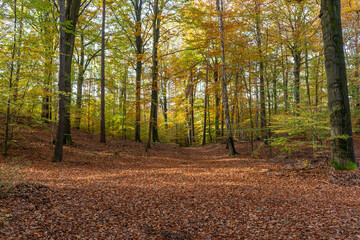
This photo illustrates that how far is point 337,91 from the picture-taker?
650 centimetres

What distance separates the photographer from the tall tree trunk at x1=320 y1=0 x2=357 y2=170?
6.42 metres

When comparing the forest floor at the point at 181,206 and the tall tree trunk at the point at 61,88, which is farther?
the tall tree trunk at the point at 61,88

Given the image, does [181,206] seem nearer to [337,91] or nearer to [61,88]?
[337,91]

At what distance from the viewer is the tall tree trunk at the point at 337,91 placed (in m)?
6.42

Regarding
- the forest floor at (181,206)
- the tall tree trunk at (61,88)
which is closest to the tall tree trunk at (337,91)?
the forest floor at (181,206)

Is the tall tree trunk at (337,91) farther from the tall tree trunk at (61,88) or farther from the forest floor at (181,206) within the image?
the tall tree trunk at (61,88)

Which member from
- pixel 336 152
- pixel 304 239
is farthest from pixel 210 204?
pixel 336 152

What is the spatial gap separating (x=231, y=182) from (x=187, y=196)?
1918 mm

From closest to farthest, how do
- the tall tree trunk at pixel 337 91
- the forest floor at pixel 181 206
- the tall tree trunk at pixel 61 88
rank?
the forest floor at pixel 181 206 < the tall tree trunk at pixel 337 91 < the tall tree trunk at pixel 61 88

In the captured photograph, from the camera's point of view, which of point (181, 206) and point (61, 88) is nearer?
point (181, 206)

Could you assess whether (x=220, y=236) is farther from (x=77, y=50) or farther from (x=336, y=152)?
(x=77, y=50)

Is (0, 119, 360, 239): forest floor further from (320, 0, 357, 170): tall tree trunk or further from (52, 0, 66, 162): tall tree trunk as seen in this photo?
(52, 0, 66, 162): tall tree trunk

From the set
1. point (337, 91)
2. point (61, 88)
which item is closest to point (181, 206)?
point (337, 91)

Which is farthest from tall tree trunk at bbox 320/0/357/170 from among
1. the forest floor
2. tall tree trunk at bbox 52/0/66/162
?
tall tree trunk at bbox 52/0/66/162
